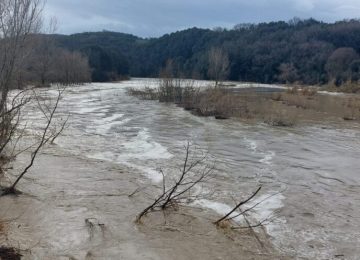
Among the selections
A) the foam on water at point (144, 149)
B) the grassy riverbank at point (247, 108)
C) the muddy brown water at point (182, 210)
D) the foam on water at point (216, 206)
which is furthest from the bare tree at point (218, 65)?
the foam on water at point (216, 206)

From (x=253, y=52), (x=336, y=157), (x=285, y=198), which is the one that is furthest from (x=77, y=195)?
(x=253, y=52)

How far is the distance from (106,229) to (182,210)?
1.54m

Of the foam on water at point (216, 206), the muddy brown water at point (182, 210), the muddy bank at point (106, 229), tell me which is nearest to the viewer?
the muddy bank at point (106, 229)

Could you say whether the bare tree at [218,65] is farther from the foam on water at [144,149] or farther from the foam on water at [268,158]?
the foam on water at [268,158]

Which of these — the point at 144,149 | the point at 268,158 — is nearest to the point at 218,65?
the point at 144,149

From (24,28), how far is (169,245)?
702cm

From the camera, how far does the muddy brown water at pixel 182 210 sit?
6.50 metres

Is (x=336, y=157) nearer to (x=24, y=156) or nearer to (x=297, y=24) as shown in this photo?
(x=24, y=156)

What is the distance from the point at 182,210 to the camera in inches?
314

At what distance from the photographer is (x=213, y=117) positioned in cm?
2388

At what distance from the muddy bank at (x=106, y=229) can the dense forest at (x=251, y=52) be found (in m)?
66.1

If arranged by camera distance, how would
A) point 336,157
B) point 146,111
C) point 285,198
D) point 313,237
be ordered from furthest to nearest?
point 146,111, point 336,157, point 285,198, point 313,237

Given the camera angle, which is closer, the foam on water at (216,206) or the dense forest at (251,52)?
the foam on water at (216,206)

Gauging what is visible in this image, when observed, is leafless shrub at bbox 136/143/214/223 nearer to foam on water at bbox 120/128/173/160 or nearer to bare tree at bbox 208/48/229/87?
foam on water at bbox 120/128/173/160
